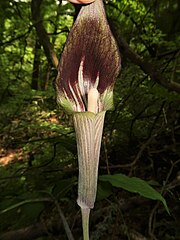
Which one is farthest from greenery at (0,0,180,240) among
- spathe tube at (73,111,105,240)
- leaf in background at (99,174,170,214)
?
spathe tube at (73,111,105,240)

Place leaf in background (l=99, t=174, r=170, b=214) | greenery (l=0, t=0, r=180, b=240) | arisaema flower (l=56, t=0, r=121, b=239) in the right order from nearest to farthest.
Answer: arisaema flower (l=56, t=0, r=121, b=239)
leaf in background (l=99, t=174, r=170, b=214)
greenery (l=0, t=0, r=180, b=240)

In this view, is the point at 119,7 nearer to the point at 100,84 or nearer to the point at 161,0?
the point at 161,0

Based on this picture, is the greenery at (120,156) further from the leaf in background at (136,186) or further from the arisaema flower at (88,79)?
the arisaema flower at (88,79)

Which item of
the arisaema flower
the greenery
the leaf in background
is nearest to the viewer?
the arisaema flower

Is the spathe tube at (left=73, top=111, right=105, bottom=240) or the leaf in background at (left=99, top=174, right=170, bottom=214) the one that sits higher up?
the spathe tube at (left=73, top=111, right=105, bottom=240)

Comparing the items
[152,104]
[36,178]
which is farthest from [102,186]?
[152,104]

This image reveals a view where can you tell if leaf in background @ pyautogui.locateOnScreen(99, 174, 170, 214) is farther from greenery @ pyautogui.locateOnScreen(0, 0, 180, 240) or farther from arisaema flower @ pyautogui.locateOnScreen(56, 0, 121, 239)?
arisaema flower @ pyautogui.locateOnScreen(56, 0, 121, 239)

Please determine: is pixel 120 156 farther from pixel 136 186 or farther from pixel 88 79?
pixel 88 79
